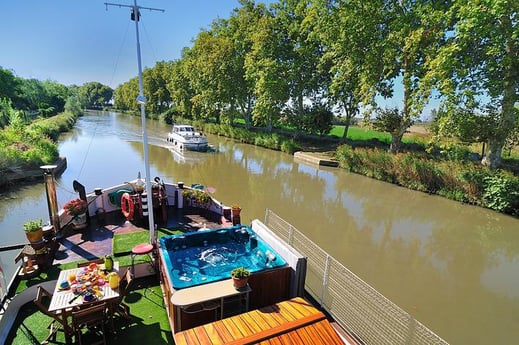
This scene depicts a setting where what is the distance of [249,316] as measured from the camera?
398cm

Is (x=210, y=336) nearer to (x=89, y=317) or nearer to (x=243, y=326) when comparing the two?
(x=243, y=326)

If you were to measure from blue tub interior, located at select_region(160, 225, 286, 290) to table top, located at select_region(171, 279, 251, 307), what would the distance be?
132 cm

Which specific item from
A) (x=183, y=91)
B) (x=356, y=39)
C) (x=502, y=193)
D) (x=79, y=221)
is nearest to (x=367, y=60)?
(x=356, y=39)

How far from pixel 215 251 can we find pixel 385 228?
7.31m

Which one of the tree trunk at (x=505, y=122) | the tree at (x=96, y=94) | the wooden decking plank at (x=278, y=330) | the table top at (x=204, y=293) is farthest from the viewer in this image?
the tree at (x=96, y=94)

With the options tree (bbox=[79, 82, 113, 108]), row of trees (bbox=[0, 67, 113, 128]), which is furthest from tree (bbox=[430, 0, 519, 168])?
tree (bbox=[79, 82, 113, 108])

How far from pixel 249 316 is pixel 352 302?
8.35ft

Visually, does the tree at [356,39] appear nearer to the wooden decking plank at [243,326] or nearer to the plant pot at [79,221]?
the plant pot at [79,221]

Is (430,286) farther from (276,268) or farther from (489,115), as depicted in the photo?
(489,115)

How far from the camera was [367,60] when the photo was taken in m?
19.7

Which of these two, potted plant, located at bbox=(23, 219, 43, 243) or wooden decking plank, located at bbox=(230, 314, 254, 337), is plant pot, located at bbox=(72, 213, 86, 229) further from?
wooden decking plank, located at bbox=(230, 314, 254, 337)

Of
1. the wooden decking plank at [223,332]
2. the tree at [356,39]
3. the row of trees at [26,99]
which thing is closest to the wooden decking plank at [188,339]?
the wooden decking plank at [223,332]

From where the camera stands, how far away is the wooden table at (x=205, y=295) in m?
4.16

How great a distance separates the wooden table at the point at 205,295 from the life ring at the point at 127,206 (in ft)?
16.5
